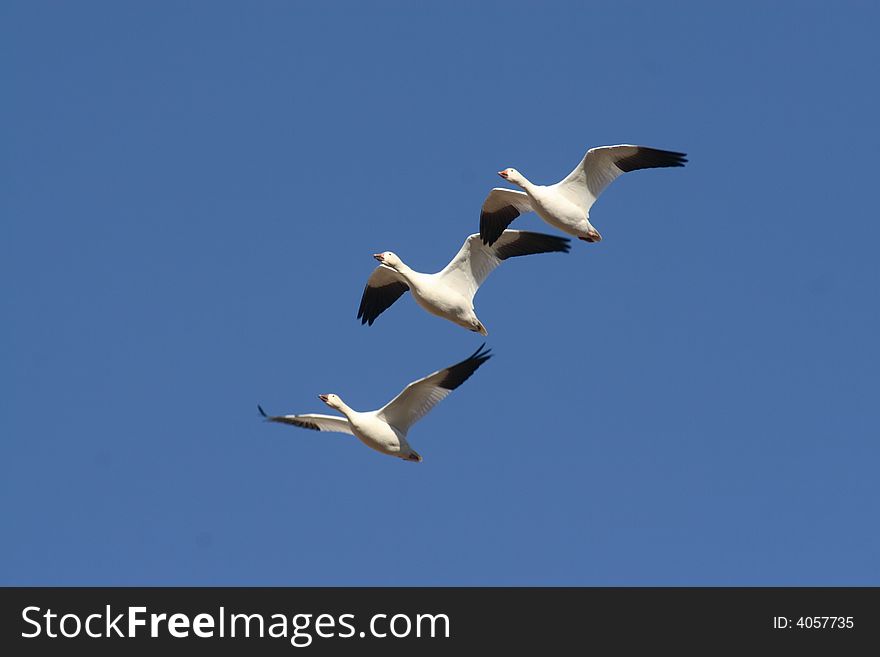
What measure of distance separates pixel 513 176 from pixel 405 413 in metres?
3.65

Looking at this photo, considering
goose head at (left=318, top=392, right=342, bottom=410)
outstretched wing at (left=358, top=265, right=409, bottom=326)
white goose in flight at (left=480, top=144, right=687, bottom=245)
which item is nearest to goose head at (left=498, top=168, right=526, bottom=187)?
white goose in flight at (left=480, top=144, right=687, bottom=245)

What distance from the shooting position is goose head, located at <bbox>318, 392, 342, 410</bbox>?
2197 cm

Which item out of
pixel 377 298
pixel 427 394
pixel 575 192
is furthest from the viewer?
pixel 377 298

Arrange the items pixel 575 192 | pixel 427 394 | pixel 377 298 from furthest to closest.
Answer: pixel 377 298 → pixel 575 192 → pixel 427 394

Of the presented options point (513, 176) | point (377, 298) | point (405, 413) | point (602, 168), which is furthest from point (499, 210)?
point (405, 413)

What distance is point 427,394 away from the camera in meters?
21.4

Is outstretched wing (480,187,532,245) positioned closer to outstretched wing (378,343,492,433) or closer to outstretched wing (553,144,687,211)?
outstretched wing (553,144,687,211)

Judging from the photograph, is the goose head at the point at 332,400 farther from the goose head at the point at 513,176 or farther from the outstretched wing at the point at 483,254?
the goose head at the point at 513,176

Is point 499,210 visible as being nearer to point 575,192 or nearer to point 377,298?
point 575,192

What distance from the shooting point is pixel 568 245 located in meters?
24.0

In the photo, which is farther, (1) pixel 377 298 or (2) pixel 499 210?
(1) pixel 377 298

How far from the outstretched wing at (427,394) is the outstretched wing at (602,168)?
272 cm

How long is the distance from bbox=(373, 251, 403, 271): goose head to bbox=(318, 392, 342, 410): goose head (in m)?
1.94

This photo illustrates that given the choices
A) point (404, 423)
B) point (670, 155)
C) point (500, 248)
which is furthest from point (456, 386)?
point (670, 155)
